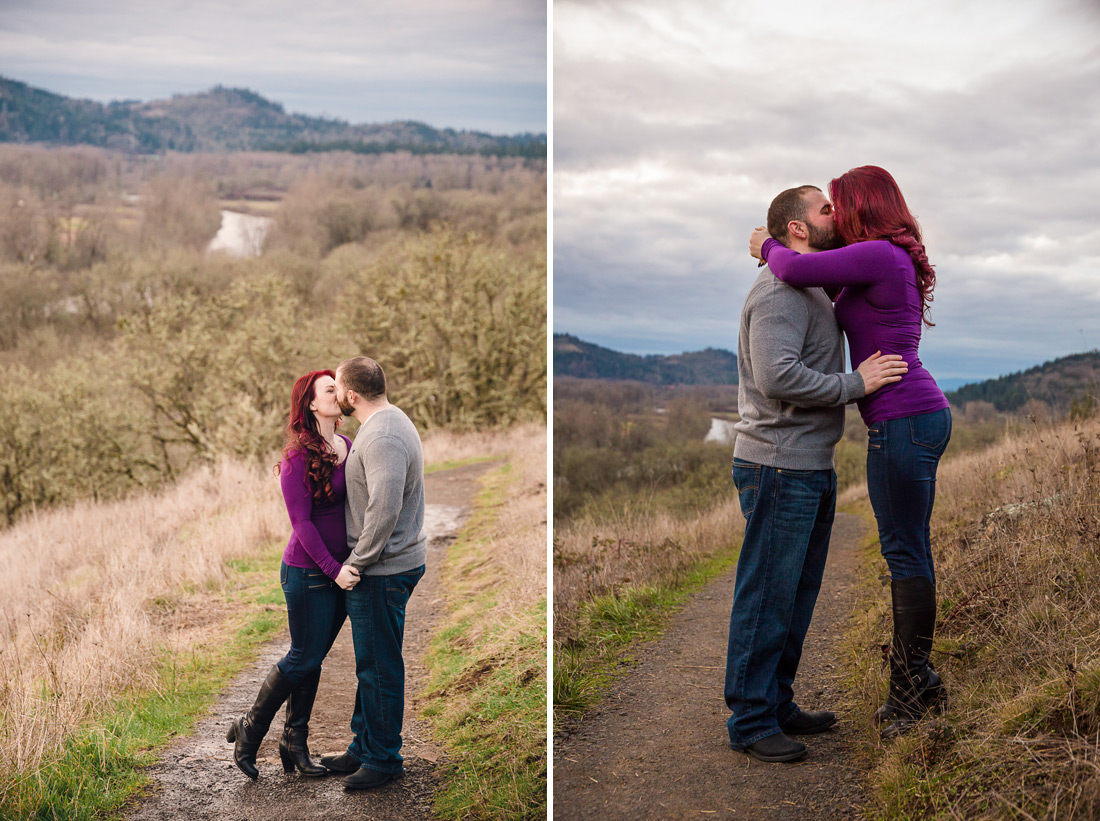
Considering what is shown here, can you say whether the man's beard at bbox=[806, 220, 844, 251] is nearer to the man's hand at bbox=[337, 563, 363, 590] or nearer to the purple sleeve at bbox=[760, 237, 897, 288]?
the purple sleeve at bbox=[760, 237, 897, 288]

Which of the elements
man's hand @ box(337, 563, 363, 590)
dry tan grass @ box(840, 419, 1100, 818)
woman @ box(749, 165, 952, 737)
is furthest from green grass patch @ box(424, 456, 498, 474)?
woman @ box(749, 165, 952, 737)

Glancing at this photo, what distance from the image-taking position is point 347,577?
8.52 feet

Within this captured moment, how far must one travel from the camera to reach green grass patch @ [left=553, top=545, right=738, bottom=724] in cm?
333

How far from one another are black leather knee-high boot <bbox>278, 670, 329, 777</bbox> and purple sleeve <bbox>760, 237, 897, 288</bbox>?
79.0 inches

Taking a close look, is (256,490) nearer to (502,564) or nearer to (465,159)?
(502,564)

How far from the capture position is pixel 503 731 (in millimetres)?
3230

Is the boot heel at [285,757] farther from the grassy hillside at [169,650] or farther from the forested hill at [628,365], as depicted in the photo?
the forested hill at [628,365]

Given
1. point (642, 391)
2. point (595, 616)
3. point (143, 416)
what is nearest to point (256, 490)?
point (595, 616)

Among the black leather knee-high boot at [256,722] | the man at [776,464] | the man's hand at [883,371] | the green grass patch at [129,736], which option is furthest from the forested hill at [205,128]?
the man's hand at [883,371]

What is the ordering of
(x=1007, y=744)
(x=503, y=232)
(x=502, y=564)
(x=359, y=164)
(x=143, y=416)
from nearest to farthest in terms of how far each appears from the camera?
(x=1007, y=744) < (x=502, y=564) < (x=143, y=416) < (x=359, y=164) < (x=503, y=232)

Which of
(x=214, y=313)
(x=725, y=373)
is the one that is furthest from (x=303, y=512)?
(x=214, y=313)

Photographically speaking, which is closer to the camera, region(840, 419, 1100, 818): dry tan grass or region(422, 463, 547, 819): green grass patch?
region(840, 419, 1100, 818): dry tan grass

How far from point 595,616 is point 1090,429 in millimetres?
3075

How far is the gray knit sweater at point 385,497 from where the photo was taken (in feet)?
8.37
